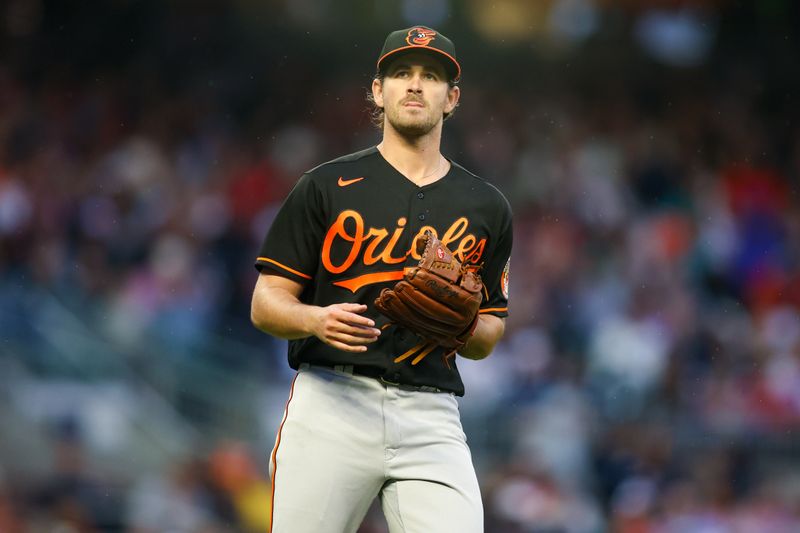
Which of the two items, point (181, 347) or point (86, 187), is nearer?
point (181, 347)

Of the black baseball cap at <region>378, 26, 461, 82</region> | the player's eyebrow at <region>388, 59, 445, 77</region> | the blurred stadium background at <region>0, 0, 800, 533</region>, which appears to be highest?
the black baseball cap at <region>378, 26, 461, 82</region>

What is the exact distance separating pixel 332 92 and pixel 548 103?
84.9 inches

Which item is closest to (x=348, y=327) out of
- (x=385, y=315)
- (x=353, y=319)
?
(x=353, y=319)

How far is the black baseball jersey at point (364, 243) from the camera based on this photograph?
11.2ft

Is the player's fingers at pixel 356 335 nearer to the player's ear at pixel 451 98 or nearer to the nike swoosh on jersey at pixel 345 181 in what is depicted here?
the nike swoosh on jersey at pixel 345 181

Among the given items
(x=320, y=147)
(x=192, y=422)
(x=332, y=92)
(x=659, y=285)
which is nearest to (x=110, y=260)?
(x=192, y=422)

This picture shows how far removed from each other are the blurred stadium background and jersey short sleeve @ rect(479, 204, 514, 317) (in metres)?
4.43

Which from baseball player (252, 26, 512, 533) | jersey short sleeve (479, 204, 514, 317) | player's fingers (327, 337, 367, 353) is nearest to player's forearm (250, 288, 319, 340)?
baseball player (252, 26, 512, 533)

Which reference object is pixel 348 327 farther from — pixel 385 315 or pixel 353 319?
pixel 385 315

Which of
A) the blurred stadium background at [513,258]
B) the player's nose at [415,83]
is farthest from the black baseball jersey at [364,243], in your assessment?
the blurred stadium background at [513,258]

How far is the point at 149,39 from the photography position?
11.5m

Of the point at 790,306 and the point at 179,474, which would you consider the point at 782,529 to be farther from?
the point at 179,474

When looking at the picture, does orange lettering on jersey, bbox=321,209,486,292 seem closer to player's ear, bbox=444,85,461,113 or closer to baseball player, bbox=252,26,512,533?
baseball player, bbox=252,26,512,533

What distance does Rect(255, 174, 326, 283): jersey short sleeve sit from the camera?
3.45m
